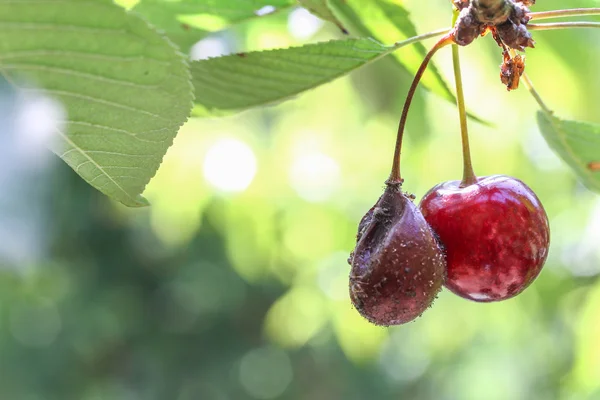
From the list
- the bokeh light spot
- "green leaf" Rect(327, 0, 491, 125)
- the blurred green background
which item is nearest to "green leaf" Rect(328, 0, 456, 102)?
"green leaf" Rect(327, 0, 491, 125)

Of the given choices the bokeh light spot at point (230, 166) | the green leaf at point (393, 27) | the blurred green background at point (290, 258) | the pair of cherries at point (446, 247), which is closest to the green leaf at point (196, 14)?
the green leaf at point (393, 27)

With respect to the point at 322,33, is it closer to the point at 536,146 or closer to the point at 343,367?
the point at 536,146

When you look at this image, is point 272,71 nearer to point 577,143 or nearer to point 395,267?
point 395,267

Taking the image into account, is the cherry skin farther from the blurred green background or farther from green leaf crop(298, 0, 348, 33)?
the blurred green background

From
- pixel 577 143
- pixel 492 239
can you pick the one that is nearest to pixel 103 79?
pixel 492 239

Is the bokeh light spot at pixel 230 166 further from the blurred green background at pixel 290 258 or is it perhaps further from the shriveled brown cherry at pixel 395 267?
the shriveled brown cherry at pixel 395 267
